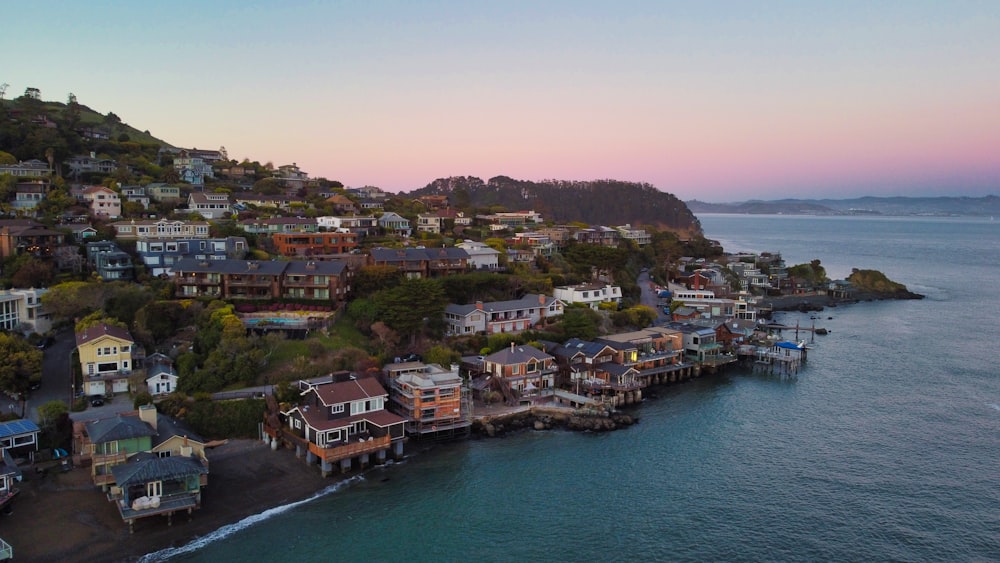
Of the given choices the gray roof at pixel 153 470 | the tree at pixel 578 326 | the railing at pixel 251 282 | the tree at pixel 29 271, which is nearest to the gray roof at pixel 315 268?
the railing at pixel 251 282

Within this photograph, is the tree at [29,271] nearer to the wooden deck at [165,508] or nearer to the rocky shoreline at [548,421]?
the wooden deck at [165,508]

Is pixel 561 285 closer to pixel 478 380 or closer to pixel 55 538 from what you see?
pixel 478 380

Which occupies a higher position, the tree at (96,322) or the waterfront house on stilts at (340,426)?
the tree at (96,322)

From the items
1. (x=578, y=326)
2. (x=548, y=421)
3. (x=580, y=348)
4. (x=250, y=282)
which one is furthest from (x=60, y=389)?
(x=578, y=326)

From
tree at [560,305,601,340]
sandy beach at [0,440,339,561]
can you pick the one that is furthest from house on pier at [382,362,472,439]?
tree at [560,305,601,340]

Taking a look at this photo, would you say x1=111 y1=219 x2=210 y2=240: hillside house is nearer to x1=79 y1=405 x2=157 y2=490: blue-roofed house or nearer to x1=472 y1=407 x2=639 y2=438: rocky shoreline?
x1=79 y1=405 x2=157 y2=490: blue-roofed house
